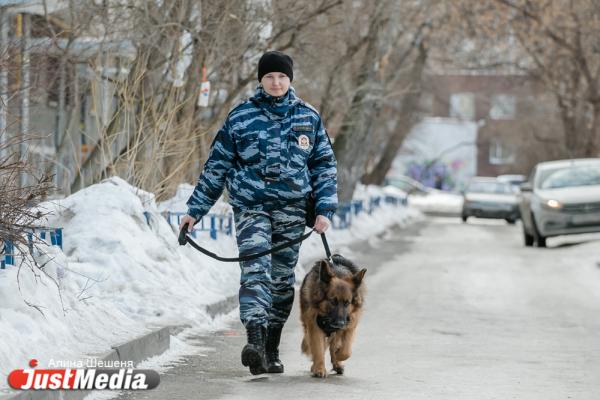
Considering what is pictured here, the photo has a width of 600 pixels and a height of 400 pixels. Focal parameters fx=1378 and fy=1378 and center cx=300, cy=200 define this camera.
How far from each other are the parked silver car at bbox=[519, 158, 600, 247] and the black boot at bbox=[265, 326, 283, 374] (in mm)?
17248

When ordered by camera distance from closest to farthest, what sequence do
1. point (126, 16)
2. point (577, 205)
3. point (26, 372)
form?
1. point (26, 372)
2. point (126, 16)
3. point (577, 205)

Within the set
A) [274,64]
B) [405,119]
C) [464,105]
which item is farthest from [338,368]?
[464,105]

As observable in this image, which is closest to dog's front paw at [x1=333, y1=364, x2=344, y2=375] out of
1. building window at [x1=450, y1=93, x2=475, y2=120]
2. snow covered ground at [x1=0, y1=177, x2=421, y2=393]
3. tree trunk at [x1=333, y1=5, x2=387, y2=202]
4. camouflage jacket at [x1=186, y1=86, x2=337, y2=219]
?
camouflage jacket at [x1=186, y1=86, x2=337, y2=219]

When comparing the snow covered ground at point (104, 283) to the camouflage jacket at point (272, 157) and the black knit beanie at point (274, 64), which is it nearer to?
the camouflage jacket at point (272, 157)

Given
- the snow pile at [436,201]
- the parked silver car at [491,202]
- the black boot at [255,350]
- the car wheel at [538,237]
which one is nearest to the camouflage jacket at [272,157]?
the black boot at [255,350]

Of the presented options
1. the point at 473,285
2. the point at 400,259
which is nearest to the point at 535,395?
the point at 473,285

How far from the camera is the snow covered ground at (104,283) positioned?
28.0ft

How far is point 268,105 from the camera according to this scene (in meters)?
8.79

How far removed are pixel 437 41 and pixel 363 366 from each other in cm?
3260

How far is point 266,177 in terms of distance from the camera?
874 centimetres

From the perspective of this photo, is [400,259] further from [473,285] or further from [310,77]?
[473,285]

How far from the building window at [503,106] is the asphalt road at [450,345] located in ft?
185

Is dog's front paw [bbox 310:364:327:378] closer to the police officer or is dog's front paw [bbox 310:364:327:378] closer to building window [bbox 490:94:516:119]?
the police officer

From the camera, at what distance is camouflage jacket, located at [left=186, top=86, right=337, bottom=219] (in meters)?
8.74
